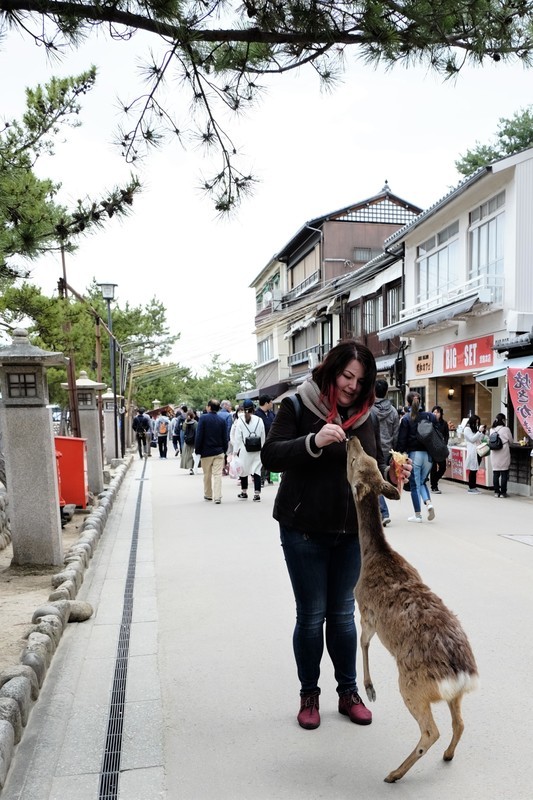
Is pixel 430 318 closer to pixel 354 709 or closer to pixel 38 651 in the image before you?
pixel 354 709

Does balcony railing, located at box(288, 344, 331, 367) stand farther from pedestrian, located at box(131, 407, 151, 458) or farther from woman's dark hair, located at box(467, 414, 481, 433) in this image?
woman's dark hair, located at box(467, 414, 481, 433)

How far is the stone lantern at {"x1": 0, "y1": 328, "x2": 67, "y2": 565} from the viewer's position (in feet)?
20.0

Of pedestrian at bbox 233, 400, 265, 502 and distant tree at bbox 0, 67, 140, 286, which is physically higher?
distant tree at bbox 0, 67, 140, 286

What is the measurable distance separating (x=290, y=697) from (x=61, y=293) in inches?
387

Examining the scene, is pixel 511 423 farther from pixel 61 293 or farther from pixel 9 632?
pixel 9 632

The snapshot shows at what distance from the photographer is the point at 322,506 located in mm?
2941

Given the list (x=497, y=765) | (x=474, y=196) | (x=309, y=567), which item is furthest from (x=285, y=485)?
(x=474, y=196)

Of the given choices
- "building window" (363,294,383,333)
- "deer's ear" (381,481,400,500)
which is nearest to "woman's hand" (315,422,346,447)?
"deer's ear" (381,481,400,500)

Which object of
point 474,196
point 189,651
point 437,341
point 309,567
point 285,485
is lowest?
point 189,651

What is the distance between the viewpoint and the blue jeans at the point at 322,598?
299cm

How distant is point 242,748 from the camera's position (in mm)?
2951

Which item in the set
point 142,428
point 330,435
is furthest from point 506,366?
point 142,428

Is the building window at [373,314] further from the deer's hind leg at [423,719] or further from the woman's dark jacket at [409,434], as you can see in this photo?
the deer's hind leg at [423,719]

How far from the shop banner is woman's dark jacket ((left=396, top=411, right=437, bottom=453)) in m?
2.89
